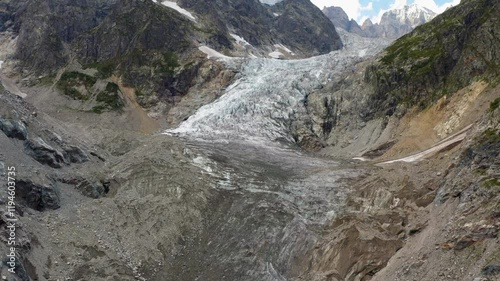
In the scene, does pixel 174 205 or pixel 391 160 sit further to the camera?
pixel 391 160

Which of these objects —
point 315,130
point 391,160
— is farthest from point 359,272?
point 315,130

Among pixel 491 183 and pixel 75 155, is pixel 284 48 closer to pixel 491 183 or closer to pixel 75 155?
pixel 75 155

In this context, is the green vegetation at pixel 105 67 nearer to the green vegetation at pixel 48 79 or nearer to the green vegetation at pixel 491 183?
the green vegetation at pixel 48 79

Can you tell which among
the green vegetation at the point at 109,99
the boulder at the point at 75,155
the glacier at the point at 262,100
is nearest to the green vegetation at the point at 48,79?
the green vegetation at the point at 109,99

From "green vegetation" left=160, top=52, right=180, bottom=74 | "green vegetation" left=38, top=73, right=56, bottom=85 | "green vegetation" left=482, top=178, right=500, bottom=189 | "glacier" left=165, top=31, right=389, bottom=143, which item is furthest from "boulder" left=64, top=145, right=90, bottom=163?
"green vegetation" left=38, top=73, right=56, bottom=85

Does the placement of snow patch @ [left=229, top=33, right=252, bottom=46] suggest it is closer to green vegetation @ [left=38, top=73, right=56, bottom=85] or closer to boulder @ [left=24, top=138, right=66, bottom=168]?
green vegetation @ [left=38, top=73, right=56, bottom=85]

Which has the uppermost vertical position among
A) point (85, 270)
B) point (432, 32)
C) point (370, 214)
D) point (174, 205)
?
point (432, 32)

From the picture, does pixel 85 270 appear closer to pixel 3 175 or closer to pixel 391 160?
pixel 3 175

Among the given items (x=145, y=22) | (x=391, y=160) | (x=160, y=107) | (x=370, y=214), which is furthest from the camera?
(x=145, y=22)
